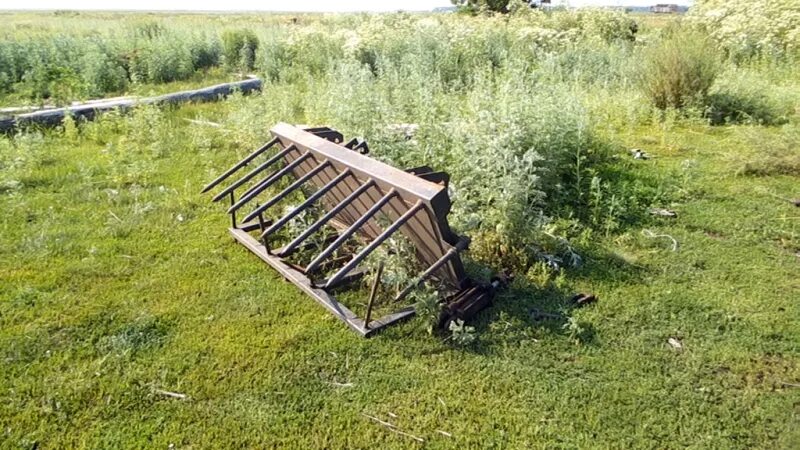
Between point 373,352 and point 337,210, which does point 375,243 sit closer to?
point 337,210

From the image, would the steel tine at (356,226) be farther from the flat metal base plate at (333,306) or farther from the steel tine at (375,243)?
the flat metal base plate at (333,306)

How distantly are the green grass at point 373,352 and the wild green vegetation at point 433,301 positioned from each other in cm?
1

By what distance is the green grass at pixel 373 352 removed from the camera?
2.48 meters

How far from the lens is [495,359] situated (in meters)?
2.94

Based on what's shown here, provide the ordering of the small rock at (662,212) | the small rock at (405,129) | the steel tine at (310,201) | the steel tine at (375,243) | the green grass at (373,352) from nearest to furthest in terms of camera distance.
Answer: the green grass at (373,352), the steel tine at (375,243), the steel tine at (310,201), the small rock at (662,212), the small rock at (405,129)

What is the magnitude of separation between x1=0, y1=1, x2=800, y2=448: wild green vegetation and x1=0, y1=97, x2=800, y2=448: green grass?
15 mm

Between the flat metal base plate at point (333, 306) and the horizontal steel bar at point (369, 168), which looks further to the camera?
the flat metal base plate at point (333, 306)

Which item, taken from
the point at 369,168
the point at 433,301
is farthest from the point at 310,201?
the point at 433,301

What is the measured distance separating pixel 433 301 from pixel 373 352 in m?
0.45

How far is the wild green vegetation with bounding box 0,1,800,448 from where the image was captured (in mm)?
2537

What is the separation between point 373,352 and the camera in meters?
3.01

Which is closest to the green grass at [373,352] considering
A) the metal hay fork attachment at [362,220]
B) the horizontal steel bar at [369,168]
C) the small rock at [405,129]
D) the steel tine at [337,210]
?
the metal hay fork attachment at [362,220]

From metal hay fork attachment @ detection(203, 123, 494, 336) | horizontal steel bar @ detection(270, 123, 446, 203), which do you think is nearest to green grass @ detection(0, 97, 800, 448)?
metal hay fork attachment @ detection(203, 123, 494, 336)

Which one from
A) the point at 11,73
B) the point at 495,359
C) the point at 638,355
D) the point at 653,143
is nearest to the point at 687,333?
the point at 638,355
